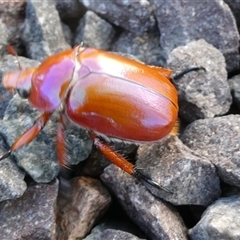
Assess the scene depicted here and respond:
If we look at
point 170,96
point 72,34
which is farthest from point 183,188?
point 72,34

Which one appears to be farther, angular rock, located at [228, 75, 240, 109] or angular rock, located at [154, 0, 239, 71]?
angular rock, located at [154, 0, 239, 71]

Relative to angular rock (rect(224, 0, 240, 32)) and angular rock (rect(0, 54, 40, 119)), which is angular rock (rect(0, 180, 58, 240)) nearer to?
angular rock (rect(0, 54, 40, 119))

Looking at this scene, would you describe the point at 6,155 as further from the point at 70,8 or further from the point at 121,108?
the point at 70,8

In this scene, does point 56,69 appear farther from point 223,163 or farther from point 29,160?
point 223,163

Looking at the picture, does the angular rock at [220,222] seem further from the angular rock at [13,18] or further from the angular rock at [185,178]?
the angular rock at [13,18]

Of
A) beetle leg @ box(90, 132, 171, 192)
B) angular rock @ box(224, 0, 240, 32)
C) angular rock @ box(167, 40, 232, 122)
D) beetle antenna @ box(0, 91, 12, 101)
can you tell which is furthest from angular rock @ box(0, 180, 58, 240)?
angular rock @ box(224, 0, 240, 32)

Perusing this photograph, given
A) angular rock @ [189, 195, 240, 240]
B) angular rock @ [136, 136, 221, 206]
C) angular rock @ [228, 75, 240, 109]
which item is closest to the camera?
angular rock @ [189, 195, 240, 240]

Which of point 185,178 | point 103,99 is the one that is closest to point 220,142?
point 185,178
